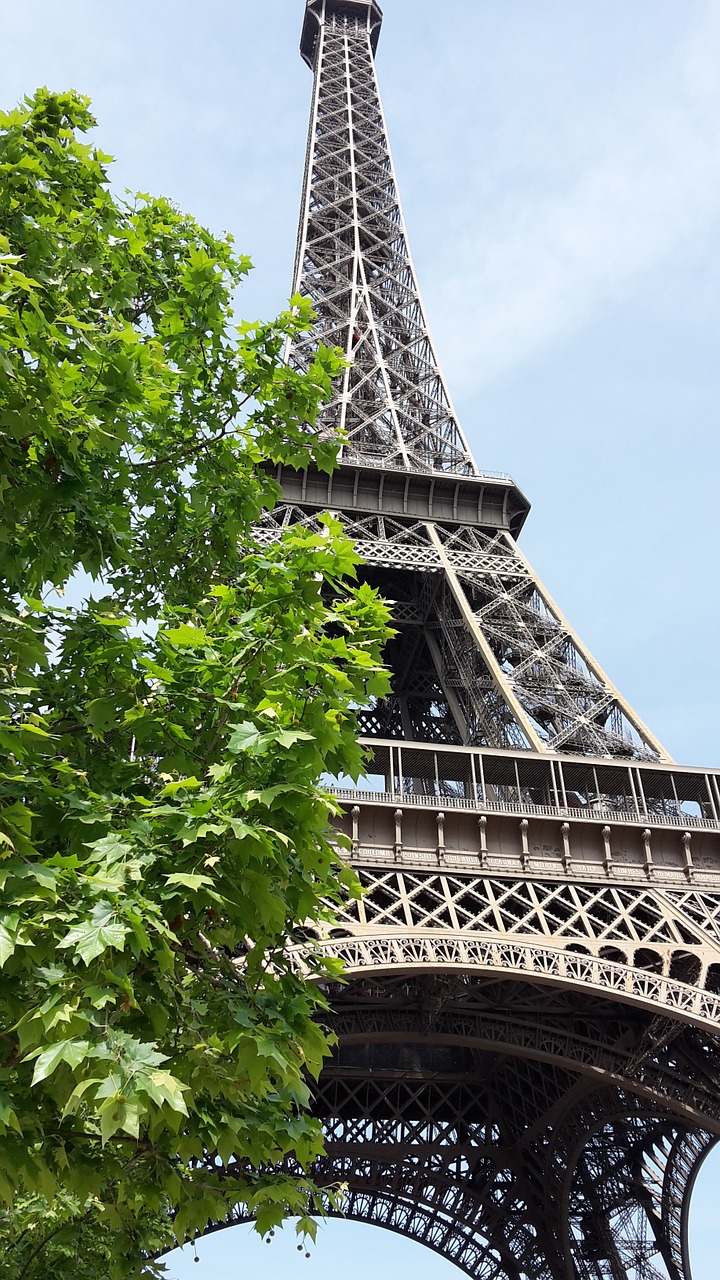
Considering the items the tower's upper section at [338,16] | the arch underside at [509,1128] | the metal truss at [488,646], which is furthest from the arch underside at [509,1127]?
the tower's upper section at [338,16]

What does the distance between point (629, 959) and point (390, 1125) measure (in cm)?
1468

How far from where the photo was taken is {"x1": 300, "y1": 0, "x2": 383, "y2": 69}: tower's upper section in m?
56.7

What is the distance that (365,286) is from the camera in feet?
132

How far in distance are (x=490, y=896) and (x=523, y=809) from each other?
7.69 feet

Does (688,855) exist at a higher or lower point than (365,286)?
lower

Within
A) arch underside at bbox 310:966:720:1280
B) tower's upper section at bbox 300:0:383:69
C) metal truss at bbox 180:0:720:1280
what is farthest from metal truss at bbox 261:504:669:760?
tower's upper section at bbox 300:0:383:69

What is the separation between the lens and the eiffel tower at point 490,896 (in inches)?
777

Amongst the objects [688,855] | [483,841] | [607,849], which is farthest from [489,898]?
[688,855]

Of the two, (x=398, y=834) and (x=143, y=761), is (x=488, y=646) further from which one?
(x=143, y=761)

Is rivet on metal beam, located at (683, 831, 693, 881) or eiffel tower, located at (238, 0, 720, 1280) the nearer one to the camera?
eiffel tower, located at (238, 0, 720, 1280)

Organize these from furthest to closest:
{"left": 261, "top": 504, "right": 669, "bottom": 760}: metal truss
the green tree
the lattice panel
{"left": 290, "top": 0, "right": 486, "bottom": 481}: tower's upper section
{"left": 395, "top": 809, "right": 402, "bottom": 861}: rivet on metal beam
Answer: {"left": 290, "top": 0, "right": 486, "bottom": 481}: tower's upper section → {"left": 261, "top": 504, "right": 669, "bottom": 760}: metal truss → {"left": 395, "top": 809, "right": 402, "bottom": 861}: rivet on metal beam → the lattice panel → the green tree

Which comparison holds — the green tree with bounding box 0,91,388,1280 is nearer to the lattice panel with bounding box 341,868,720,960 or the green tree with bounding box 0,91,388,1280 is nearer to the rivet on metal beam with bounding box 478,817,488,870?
the lattice panel with bounding box 341,868,720,960

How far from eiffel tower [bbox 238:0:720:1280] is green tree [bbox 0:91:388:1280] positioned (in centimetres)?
690

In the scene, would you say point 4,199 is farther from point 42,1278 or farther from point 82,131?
point 42,1278
